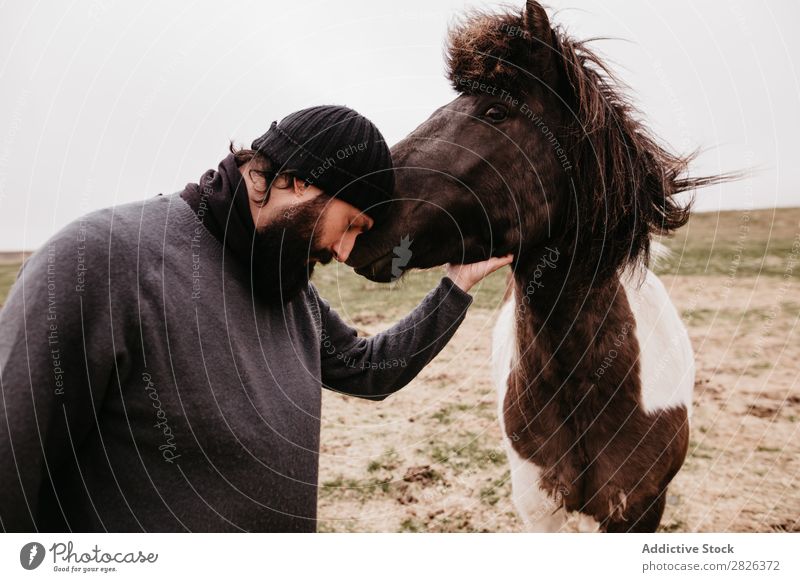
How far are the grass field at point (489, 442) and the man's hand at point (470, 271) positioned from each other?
0.71 ft

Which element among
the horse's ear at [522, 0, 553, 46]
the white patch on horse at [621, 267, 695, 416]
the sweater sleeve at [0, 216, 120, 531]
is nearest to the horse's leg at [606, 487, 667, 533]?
the white patch on horse at [621, 267, 695, 416]

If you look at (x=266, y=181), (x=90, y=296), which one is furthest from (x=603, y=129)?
(x=90, y=296)

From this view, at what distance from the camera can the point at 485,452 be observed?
5.09m

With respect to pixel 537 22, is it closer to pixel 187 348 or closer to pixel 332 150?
pixel 332 150

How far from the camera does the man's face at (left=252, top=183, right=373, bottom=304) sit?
163cm

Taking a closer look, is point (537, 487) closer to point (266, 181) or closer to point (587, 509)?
point (587, 509)

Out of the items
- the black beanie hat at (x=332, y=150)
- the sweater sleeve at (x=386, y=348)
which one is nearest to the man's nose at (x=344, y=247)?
the black beanie hat at (x=332, y=150)

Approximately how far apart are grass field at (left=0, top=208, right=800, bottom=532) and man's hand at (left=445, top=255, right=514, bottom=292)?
216 mm

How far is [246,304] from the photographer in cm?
169

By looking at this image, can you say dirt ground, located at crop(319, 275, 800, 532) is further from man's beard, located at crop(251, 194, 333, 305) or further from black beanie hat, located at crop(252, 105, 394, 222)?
black beanie hat, located at crop(252, 105, 394, 222)

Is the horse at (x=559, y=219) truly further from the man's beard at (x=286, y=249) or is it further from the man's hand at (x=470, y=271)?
the man's beard at (x=286, y=249)

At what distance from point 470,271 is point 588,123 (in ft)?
2.24

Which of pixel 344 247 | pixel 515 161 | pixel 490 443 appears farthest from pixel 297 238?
pixel 490 443
